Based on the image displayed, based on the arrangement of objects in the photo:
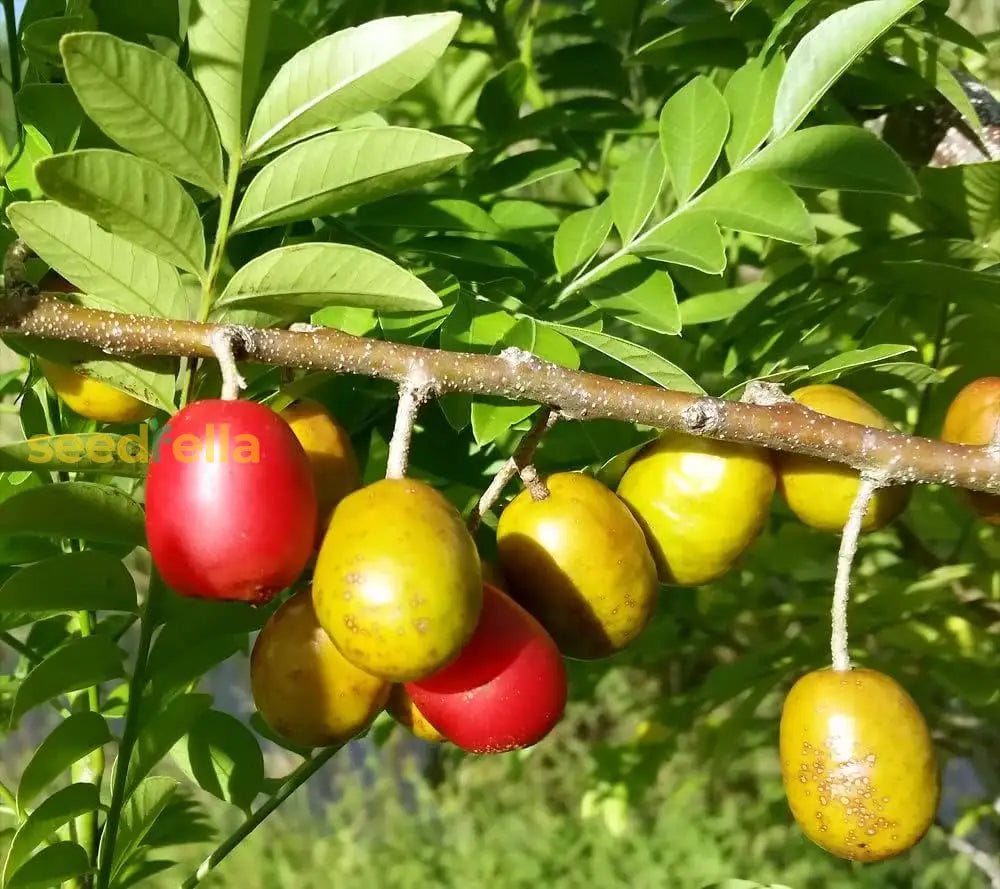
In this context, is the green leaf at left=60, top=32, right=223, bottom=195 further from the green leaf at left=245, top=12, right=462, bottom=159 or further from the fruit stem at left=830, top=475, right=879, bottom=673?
the fruit stem at left=830, top=475, right=879, bottom=673

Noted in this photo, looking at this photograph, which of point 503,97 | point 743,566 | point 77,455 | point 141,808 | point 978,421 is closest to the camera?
point 77,455

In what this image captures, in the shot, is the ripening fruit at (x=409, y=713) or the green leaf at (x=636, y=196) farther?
the green leaf at (x=636, y=196)

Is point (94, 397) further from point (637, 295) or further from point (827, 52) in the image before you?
point (827, 52)

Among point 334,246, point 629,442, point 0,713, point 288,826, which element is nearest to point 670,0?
point 629,442

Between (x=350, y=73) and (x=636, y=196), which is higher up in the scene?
(x=350, y=73)

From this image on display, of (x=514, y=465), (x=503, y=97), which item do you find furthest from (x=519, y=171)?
(x=514, y=465)

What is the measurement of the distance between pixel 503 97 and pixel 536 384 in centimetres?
46

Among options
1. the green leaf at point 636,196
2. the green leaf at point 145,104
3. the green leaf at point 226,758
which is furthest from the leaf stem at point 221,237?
the green leaf at point 226,758

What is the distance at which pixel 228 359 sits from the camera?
0.53 meters

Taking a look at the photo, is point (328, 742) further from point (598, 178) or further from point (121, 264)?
point (598, 178)

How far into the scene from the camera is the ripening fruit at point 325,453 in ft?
2.09

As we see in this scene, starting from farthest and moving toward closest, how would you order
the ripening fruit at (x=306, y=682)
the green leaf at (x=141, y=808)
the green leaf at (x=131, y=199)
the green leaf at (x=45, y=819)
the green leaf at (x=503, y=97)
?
the green leaf at (x=503, y=97) → the green leaf at (x=141, y=808) → the green leaf at (x=45, y=819) → the ripening fruit at (x=306, y=682) → the green leaf at (x=131, y=199)

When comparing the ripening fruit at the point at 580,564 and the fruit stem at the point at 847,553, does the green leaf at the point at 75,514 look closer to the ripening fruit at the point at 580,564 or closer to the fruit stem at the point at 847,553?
the ripening fruit at the point at 580,564

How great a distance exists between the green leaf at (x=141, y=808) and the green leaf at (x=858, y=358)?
23.2 inches
